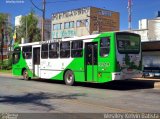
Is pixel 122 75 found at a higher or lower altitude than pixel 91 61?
lower

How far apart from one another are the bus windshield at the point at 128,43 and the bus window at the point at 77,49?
9.44 feet

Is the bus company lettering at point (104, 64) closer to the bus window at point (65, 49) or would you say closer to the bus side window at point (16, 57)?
the bus window at point (65, 49)

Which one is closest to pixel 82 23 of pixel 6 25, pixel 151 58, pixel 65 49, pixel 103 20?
pixel 103 20

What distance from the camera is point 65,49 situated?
2250 cm

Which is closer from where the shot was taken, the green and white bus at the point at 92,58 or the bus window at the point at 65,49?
the green and white bus at the point at 92,58

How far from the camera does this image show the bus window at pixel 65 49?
22.2 meters

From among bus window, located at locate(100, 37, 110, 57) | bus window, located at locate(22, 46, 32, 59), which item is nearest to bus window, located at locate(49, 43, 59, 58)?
bus window, located at locate(22, 46, 32, 59)

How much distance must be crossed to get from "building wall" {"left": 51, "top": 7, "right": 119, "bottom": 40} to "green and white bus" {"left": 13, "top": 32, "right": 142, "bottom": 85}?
64528 millimetres

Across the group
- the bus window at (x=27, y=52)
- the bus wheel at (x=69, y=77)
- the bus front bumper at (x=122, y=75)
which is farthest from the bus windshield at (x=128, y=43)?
the bus window at (x=27, y=52)

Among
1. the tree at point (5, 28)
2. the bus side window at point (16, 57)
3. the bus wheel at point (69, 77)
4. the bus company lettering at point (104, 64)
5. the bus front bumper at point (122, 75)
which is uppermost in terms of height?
the tree at point (5, 28)

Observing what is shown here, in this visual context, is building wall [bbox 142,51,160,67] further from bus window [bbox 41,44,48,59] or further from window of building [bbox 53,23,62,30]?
window of building [bbox 53,23,62,30]

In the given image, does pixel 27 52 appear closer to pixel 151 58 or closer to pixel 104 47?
pixel 104 47

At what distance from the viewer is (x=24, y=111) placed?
11664 millimetres

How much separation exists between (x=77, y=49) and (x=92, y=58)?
1.60 m
